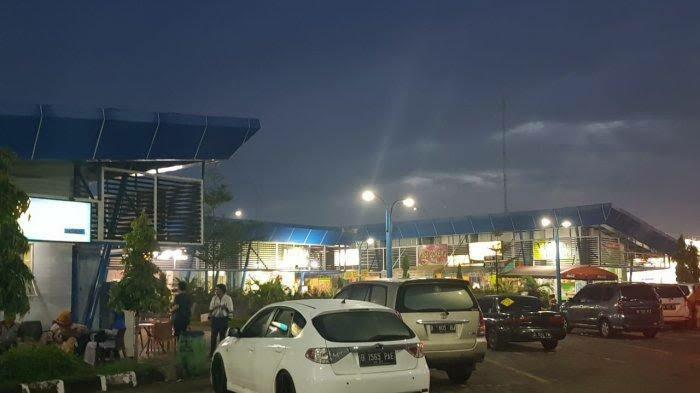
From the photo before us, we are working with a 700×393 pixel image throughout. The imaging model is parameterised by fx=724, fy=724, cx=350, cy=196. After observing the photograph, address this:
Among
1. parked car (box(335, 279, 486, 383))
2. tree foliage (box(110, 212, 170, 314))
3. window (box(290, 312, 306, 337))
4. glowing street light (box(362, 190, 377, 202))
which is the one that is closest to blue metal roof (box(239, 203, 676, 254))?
glowing street light (box(362, 190, 377, 202))

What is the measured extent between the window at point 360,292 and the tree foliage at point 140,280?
13.0 feet

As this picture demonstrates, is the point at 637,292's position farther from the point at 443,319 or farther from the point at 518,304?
the point at 443,319

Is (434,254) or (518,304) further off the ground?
(434,254)

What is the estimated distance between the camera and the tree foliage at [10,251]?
11492 millimetres

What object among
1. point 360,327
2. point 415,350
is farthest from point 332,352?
point 415,350

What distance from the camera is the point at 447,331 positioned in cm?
1260

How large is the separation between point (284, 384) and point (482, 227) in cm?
4316

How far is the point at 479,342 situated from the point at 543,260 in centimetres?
3628

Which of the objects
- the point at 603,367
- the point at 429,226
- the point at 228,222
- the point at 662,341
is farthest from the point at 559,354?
the point at 429,226

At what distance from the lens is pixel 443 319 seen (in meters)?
12.6

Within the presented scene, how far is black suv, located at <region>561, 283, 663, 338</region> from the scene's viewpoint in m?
22.6

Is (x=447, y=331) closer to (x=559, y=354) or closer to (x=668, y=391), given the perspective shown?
(x=668, y=391)

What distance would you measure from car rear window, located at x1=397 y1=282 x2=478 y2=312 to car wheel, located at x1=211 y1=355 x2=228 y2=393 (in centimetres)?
Result: 327

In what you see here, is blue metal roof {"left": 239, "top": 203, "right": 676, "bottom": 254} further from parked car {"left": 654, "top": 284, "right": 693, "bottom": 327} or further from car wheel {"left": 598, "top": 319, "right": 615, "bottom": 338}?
car wheel {"left": 598, "top": 319, "right": 615, "bottom": 338}
